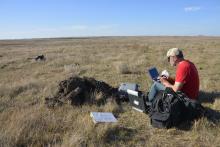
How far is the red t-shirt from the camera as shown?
6.65m

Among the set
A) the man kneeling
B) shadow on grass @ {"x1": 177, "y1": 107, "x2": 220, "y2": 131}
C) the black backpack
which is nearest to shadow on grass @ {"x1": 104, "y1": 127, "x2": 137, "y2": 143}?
the black backpack

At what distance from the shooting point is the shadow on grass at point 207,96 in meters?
8.59

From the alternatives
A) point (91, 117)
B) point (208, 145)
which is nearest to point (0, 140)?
point (91, 117)

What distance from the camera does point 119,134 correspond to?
20.1 feet

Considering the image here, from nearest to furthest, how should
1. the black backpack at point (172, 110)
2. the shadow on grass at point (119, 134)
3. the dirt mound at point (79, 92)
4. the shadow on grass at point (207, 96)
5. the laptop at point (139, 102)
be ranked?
1. the shadow on grass at point (119, 134)
2. the black backpack at point (172, 110)
3. the laptop at point (139, 102)
4. the dirt mound at point (79, 92)
5. the shadow on grass at point (207, 96)

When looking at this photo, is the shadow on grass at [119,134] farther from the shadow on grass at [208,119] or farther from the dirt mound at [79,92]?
the dirt mound at [79,92]

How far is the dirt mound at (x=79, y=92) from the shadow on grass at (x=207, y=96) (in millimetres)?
2197

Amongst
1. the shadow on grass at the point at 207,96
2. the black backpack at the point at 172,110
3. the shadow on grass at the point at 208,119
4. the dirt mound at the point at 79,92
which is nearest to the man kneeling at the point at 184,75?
the black backpack at the point at 172,110

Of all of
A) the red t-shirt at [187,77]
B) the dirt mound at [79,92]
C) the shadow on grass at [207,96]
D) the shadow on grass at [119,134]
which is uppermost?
the red t-shirt at [187,77]

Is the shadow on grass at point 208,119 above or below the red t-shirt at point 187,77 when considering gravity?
below

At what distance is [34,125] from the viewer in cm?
624

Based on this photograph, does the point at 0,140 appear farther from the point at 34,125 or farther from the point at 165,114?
the point at 165,114

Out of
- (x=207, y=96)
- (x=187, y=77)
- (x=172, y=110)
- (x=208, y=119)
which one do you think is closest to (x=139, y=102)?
(x=187, y=77)

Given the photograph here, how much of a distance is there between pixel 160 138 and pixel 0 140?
267 centimetres
